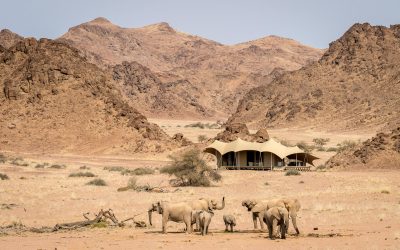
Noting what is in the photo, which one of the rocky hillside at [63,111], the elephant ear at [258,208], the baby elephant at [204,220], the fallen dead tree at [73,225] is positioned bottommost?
the fallen dead tree at [73,225]

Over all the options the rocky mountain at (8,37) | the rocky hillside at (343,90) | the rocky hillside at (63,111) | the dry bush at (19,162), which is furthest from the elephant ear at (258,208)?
the rocky mountain at (8,37)

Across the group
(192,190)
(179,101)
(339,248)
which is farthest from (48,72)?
(179,101)

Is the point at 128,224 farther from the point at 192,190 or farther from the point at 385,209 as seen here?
the point at 192,190

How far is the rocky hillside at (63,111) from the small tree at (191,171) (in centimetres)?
2917

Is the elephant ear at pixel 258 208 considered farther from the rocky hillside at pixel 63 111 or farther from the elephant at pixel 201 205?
the rocky hillside at pixel 63 111

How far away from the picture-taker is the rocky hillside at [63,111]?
64.1 metres

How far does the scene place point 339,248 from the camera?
40.9ft

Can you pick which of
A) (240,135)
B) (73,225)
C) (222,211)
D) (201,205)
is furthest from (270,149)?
(201,205)

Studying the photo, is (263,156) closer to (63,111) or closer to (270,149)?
(270,149)

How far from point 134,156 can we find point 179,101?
274 ft

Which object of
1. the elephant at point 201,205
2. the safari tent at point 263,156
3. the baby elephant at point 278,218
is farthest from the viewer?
the safari tent at point 263,156

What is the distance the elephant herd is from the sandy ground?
1.05 ft

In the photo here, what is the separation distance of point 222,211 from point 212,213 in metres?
6.15

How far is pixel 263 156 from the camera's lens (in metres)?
45.8
